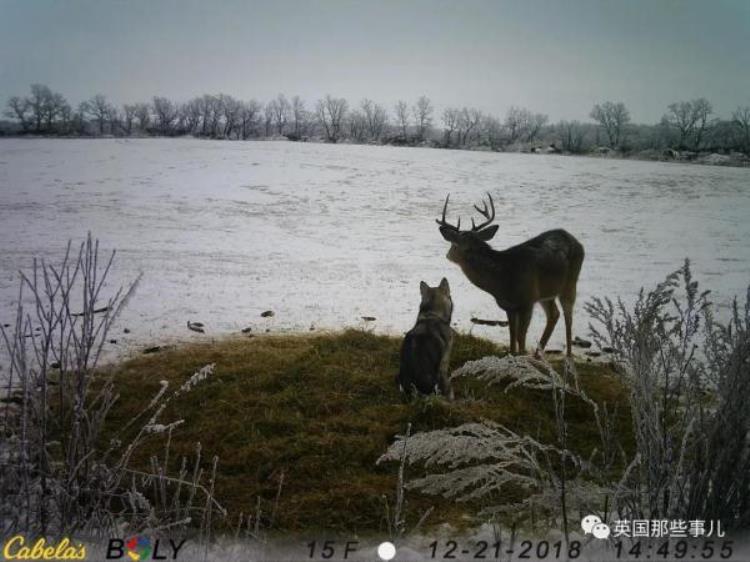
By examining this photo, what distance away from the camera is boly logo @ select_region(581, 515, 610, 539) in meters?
Result: 1.63

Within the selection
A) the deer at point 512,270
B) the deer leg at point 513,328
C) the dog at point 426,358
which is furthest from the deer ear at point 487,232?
the dog at point 426,358

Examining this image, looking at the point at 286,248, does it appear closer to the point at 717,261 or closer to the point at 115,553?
the point at 717,261

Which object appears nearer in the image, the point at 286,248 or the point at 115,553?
the point at 115,553

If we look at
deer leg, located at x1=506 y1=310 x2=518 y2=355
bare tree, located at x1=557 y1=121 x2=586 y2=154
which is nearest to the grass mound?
deer leg, located at x1=506 y1=310 x2=518 y2=355

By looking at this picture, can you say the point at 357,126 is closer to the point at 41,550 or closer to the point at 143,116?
the point at 143,116

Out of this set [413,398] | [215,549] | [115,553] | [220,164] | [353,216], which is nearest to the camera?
[115,553]

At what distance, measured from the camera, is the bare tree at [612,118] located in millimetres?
5435

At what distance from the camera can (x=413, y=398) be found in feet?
11.0

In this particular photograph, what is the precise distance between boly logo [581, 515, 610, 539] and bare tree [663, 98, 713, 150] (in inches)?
189

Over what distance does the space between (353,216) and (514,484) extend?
519cm

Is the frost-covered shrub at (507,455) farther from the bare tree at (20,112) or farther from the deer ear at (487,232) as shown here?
the bare tree at (20,112)

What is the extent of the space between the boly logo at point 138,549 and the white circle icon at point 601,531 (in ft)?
4.16

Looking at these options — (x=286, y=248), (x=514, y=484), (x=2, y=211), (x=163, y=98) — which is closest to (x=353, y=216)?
(x=286, y=248)

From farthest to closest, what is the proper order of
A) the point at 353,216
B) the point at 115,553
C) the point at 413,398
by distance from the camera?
1. the point at 353,216
2. the point at 413,398
3. the point at 115,553
